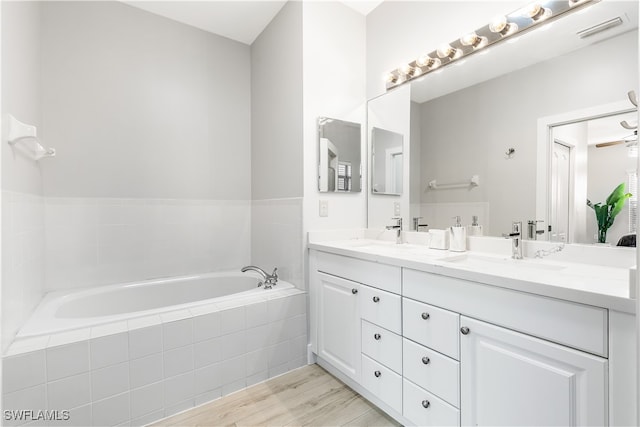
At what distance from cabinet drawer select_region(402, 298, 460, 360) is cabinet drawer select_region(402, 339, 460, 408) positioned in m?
0.03

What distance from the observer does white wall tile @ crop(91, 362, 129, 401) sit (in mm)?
1300

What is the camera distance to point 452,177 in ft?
5.74

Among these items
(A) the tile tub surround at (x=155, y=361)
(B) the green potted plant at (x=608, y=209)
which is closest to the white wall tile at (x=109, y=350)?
(A) the tile tub surround at (x=155, y=361)

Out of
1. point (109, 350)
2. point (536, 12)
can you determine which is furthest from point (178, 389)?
point (536, 12)

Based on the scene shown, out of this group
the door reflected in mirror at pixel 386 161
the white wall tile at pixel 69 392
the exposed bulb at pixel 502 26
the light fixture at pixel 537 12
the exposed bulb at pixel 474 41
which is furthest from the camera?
the door reflected in mirror at pixel 386 161

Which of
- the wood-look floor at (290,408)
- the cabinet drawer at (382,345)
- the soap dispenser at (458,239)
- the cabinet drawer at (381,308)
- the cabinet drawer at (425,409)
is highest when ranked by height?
the soap dispenser at (458,239)

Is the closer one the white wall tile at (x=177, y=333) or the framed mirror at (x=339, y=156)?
the white wall tile at (x=177, y=333)

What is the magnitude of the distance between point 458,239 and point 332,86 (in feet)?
4.46

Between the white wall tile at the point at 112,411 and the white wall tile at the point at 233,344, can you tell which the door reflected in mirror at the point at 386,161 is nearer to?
the white wall tile at the point at 233,344

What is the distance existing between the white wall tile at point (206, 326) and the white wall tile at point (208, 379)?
175mm

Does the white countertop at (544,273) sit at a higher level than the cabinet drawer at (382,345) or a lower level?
higher

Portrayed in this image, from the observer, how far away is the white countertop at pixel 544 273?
30.9 inches

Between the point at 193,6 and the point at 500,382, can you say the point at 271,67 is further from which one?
the point at 500,382

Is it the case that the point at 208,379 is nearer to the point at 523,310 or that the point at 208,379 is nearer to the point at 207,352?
the point at 207,352
